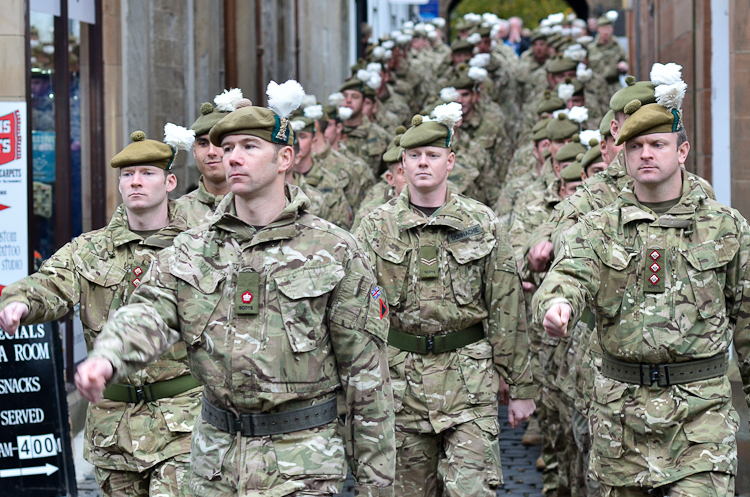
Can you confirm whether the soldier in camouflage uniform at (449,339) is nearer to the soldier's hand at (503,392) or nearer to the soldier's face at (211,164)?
the soldier's hand at (503,392)

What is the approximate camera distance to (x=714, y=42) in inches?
386

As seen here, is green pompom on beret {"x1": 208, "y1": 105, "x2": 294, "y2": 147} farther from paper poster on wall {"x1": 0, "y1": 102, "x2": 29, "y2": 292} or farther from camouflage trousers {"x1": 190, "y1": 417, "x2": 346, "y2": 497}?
paper poster on wall {"x1": 0, "y1": 102, "x2": 29, "y2": 292}

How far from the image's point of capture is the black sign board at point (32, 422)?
23.7 ft

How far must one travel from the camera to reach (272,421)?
438 centimetres

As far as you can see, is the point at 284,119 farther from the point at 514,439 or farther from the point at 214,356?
the point at 514,439

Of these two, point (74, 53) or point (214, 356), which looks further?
point (74, 53)

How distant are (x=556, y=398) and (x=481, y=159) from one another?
6192 mm

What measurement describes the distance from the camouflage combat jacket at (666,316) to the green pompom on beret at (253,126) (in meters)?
1.40

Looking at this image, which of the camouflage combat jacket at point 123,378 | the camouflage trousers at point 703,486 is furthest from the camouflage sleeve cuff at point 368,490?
the camouflage combat jacket at point 123,378

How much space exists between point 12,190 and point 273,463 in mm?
4153

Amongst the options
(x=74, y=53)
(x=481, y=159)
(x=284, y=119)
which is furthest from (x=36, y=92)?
(x=481, y=159)

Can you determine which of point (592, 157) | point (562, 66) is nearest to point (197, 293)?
point (592, 157)

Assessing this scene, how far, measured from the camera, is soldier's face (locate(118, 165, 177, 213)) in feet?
19.9

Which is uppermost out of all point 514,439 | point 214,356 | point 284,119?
point 284,119
